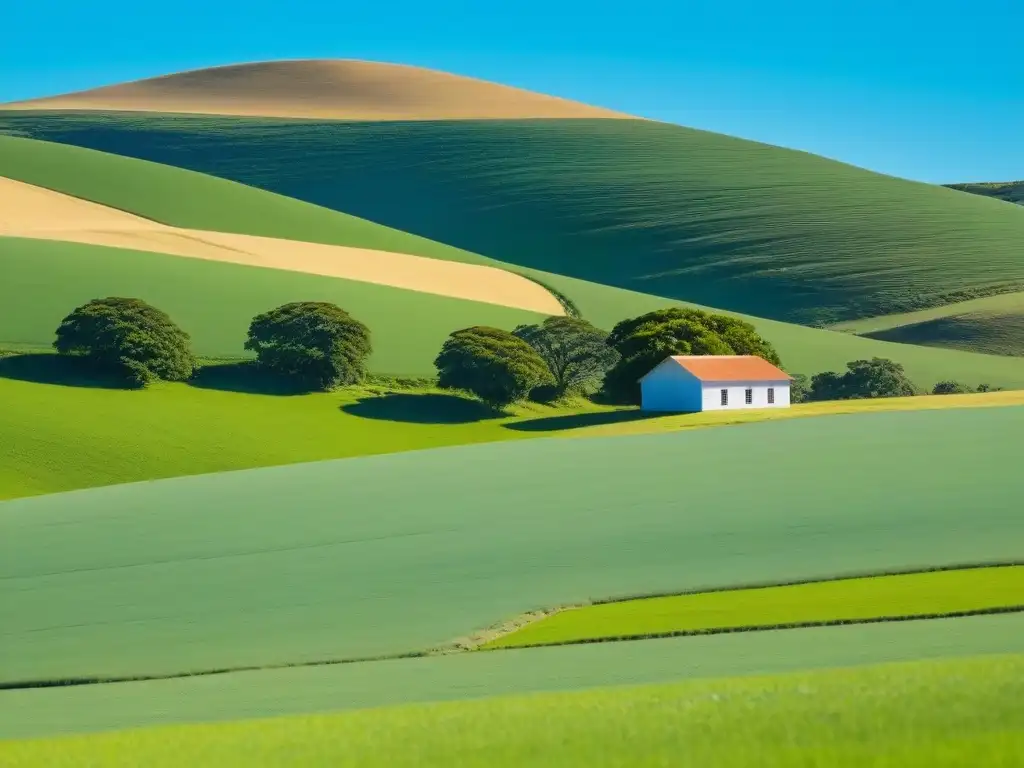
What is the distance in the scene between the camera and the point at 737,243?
431 ft

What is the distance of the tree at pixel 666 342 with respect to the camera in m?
61.1

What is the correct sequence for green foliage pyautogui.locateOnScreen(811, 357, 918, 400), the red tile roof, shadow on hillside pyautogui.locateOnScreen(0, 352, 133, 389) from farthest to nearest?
Answer: green foliage pyautogui.locateOnScreen(811, 357, 918, 400), the red tile roof, shadow on hillside pyautogui.locateOnScreen(0, 352, 133, 389)

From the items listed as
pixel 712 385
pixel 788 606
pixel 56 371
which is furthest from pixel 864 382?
pixel 788 606

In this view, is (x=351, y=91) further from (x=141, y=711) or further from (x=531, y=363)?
(x=141, y=711)

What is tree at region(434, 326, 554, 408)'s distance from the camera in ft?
192

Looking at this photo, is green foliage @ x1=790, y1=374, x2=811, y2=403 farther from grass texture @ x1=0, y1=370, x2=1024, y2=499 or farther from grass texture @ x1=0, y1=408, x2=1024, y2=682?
grass texture @ x1=0, y1=408, x2=1024, y2=682

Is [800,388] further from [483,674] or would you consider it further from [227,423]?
[483,674]

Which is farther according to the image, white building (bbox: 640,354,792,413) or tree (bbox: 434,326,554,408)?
tree (bbox: 434,326,554,408)

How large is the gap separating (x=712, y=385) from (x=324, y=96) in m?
131

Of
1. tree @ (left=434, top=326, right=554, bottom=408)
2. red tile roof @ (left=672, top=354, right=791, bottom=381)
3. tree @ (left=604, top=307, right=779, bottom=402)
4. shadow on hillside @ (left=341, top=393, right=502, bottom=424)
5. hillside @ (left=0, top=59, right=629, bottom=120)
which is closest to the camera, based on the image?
shadow on hillside @ (left=341, top=393, right=502, bottom=424)

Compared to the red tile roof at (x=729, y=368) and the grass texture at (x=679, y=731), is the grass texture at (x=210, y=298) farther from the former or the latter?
the grass texture at (x=679, y=731)

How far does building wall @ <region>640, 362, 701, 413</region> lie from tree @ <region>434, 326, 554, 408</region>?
4.58m

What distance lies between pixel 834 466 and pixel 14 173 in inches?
3764

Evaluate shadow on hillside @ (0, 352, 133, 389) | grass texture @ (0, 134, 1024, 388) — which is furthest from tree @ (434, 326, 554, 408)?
shadow on hillside @ (0, 352, 133, 389)
